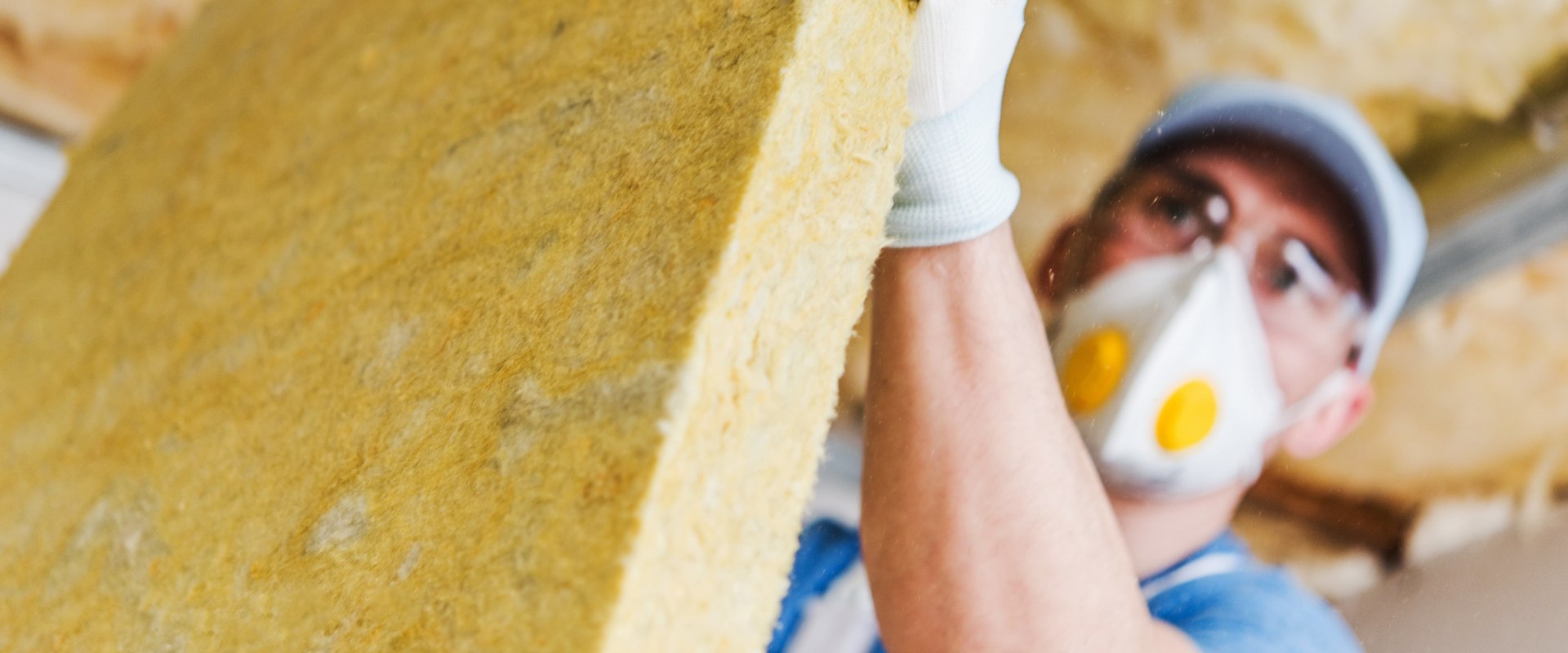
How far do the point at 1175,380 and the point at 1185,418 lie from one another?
2 centimetres

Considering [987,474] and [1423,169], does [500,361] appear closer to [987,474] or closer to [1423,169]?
[987,474]

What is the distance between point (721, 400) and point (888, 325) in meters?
0.18

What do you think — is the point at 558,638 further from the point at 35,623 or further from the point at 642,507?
the point at 35,623

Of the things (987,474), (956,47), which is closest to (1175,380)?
(987,474)

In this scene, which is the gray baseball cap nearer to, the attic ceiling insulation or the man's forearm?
the attic ceiling insulation

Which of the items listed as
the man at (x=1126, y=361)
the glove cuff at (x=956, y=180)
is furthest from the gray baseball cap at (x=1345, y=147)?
the glove cuff at (x=956, y=180)

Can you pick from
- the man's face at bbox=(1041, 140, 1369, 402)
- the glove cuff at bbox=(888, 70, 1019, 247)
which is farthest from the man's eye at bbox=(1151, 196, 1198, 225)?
the glove cuff at bbox=(888, 70, 1019, 247)

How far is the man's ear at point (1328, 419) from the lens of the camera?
0.52 meters

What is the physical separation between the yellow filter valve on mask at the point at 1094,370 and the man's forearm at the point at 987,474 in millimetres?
12

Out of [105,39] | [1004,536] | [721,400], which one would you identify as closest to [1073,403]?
[1004,536]

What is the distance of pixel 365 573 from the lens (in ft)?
1.42

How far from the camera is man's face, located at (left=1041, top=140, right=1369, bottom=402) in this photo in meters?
0.50

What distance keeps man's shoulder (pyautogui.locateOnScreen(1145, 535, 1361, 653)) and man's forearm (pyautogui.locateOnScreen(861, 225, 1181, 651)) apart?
25mm

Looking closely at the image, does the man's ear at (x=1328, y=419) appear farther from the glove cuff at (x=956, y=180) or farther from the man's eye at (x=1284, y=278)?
the glove cuff at (x=956, y=180)
